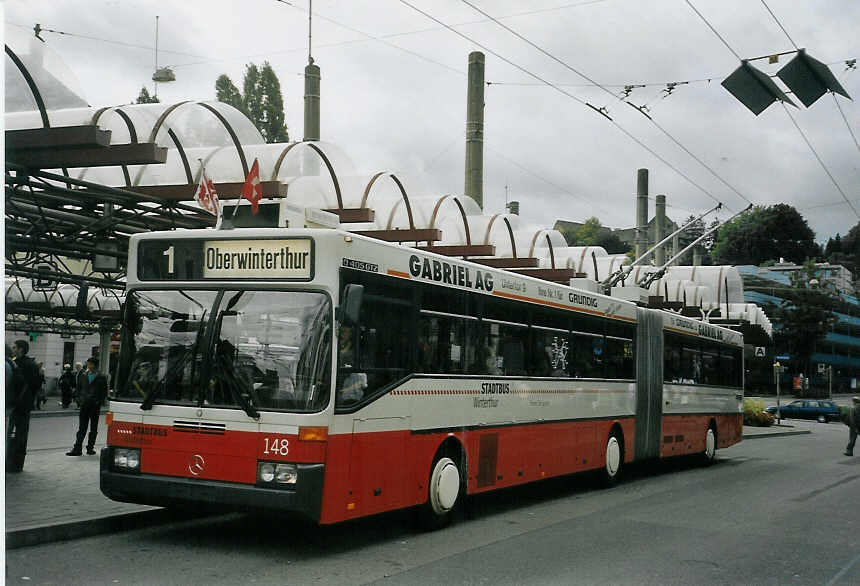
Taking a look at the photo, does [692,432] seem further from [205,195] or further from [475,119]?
[475,119]

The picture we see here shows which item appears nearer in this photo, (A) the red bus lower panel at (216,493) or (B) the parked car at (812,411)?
(A) the red bus lower panel at (216,493)

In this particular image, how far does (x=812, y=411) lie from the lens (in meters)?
55.2

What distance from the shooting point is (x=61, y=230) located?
1634 cm

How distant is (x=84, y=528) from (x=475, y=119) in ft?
71.7

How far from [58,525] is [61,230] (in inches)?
327

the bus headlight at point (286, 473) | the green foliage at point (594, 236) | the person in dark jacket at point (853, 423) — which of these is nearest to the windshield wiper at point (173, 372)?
the bus headlight at point (286, 473)

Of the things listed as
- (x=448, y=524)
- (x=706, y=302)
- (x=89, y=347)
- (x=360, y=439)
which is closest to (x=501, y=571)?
(x=360, y=439)

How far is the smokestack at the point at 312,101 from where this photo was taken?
2716cm

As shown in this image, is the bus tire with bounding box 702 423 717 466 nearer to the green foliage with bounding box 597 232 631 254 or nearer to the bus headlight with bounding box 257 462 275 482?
the bus headlight with bounding box 257 462 275 482

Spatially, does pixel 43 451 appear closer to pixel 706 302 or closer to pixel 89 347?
pixel 706 302

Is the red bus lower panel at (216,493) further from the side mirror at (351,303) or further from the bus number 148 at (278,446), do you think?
the side mirror at (351,303)

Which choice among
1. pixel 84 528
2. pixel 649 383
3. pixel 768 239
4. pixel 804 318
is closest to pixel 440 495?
pixel 84 528

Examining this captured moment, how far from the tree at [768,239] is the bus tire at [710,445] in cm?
9649

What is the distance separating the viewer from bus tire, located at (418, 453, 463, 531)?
35.0 feet
